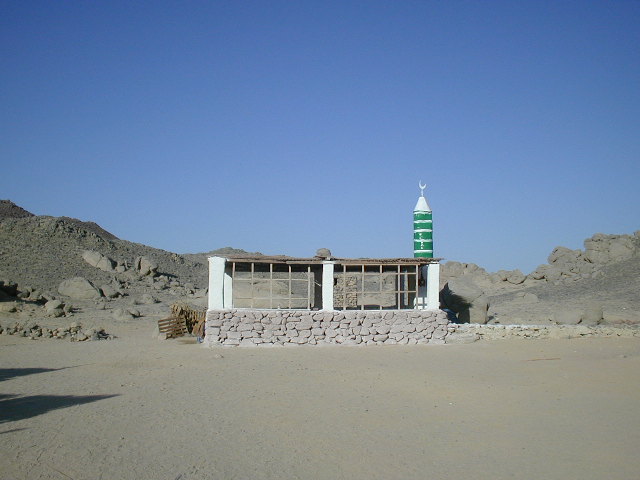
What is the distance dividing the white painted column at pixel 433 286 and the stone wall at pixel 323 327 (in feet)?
0.92

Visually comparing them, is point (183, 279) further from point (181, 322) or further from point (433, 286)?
point (433, 286)

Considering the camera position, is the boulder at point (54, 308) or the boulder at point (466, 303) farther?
the boulder at point (54, 308)

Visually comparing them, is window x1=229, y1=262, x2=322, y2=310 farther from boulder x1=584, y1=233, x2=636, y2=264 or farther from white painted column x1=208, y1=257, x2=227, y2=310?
boulder x1=584, y1=233, x2=636, y2=264

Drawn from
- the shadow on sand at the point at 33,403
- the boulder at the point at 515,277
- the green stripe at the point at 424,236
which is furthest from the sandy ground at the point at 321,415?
the boulder at the point at 515,277

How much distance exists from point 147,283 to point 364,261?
2250cm

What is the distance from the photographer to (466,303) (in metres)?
24.7

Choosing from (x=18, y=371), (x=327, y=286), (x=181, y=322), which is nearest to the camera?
(x=18, y=371)

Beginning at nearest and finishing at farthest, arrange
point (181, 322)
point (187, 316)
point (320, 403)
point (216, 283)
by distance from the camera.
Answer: point (320, 403) < point (216, 283) < point (181, 322) < point (187, 316)

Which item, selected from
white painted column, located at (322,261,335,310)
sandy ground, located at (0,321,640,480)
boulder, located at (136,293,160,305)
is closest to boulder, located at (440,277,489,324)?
sandy ground, located at (0,321,640,480)

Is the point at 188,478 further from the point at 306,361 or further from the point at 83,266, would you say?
the point at 83,266

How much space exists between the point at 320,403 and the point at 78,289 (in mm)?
24429

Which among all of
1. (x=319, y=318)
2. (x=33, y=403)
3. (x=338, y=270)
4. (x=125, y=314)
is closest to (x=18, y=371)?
(x=33, y=403)

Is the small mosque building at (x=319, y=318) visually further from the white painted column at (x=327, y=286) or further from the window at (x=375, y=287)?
the window at (x=375, y=287)

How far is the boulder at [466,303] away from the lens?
24312 mm
